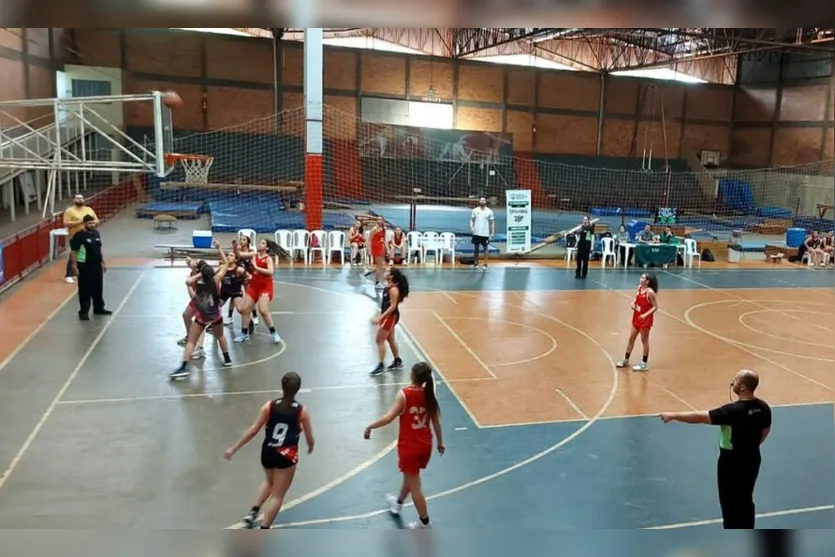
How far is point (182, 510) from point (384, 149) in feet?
99.4

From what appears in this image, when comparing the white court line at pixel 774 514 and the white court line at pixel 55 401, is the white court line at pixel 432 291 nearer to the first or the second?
the white court line at pixel 55 401

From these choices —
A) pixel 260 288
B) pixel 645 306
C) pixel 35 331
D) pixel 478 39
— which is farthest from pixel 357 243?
pixel 478 39

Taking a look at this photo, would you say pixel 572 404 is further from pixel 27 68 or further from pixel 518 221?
pixel 27 68

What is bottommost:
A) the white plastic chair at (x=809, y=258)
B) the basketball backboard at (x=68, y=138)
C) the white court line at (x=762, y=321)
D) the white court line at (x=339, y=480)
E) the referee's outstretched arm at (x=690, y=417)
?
the white court line at (x=339, y=480)

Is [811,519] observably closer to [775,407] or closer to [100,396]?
[775,407]

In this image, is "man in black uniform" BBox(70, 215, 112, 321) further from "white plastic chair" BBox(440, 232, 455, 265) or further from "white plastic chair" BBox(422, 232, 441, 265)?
"white plastic chair" BBox(440, 232, 455, 265)

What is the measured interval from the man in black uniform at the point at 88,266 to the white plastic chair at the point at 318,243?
7633 millimetres

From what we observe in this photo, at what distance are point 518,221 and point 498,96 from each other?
60.9ft

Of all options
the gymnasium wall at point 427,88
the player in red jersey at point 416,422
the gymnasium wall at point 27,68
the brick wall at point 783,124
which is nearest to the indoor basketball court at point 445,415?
the player in red jersey at point 416,422

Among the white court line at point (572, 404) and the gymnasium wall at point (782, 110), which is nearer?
the white court line at point (572, 404)

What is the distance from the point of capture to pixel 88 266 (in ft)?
40.7

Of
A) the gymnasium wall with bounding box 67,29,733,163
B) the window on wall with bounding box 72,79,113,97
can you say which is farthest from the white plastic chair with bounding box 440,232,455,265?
the window on wall with bounding box 72,79,113,97

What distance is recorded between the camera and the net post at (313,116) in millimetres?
19672

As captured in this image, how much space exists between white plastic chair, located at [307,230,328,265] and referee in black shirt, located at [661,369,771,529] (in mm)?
15815
